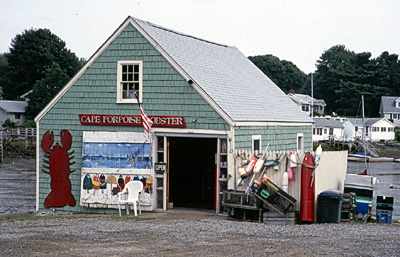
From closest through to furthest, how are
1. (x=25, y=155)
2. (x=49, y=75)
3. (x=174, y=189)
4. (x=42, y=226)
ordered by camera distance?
(x=42, y=226)
(x=174, y=189)
(x=25, y=155)
(x=49, y=75)

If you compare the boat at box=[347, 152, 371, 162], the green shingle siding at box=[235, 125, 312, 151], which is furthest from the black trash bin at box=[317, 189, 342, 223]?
the boat at box=[347, 152, 371, 162]

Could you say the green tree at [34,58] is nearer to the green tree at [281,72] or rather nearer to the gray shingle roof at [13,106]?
the gray shingle roof at [13,106]

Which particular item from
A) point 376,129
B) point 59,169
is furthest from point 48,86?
point 59,169

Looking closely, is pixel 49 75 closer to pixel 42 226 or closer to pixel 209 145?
pixel 209 145

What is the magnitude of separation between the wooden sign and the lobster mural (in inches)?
41.2

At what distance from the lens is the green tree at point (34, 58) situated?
83375 mm

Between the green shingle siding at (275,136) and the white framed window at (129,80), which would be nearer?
the green shingle siding at (275,136)

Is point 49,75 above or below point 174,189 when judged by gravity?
above

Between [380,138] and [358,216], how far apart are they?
73.5 m

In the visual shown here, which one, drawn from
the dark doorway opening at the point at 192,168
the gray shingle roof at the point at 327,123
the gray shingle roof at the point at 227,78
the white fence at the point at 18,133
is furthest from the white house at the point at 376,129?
the dark doorway opening at the point at 192,168

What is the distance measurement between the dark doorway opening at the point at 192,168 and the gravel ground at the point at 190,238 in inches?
217

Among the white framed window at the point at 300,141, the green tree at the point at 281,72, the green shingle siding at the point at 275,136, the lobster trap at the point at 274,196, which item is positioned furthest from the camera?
the green tree at the point at 281,72

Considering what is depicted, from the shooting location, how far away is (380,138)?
8919 cm


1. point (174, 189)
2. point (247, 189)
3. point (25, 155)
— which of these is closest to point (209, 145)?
point (174, 189)
